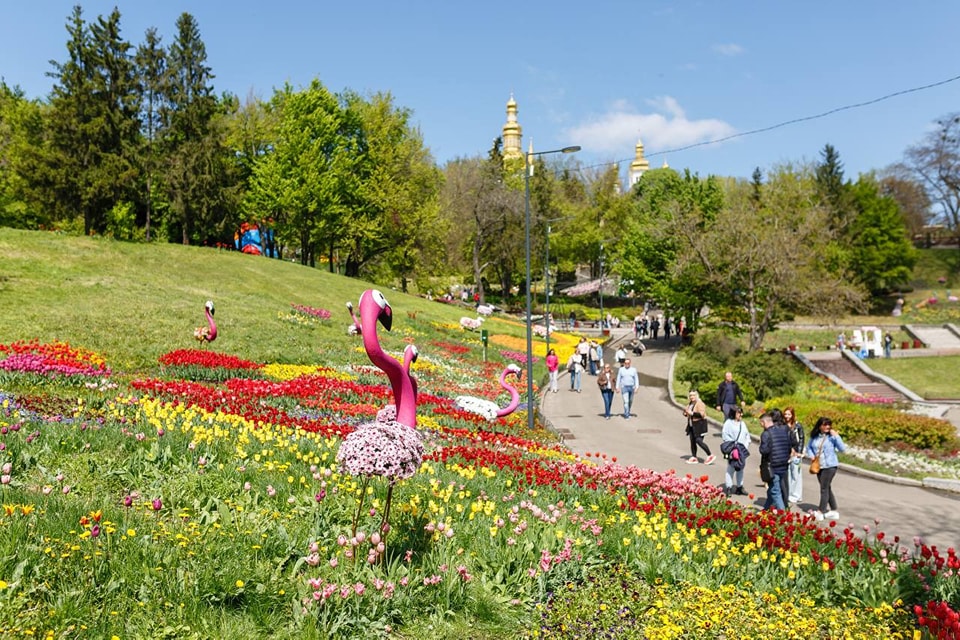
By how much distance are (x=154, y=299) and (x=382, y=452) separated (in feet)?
78.7

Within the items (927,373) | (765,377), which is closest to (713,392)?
(765,377)

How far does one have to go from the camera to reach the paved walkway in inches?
456

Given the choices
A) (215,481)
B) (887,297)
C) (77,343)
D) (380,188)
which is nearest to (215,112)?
(380,188)

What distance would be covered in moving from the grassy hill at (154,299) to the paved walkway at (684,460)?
8.68 metres

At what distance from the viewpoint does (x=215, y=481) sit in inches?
293

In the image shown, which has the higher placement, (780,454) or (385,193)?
(385,193)

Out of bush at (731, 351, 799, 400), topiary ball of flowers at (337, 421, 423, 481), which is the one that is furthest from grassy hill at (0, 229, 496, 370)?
bush at (731, 351, 799, 400)

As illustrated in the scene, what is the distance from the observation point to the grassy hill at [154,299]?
19.6 metres

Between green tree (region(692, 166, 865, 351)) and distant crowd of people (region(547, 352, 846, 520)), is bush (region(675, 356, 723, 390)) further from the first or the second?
distant crowd of people (region(547, 352, 846, 520))

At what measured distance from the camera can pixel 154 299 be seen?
1032 inches

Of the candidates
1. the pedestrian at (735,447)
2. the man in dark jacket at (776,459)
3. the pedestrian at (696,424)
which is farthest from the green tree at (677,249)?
the man in dark jacket at (776,459)

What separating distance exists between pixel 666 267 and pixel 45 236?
34636mm

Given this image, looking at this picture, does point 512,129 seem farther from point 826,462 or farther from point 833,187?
point 826,462

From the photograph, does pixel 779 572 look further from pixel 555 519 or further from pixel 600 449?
pixel 600 449
